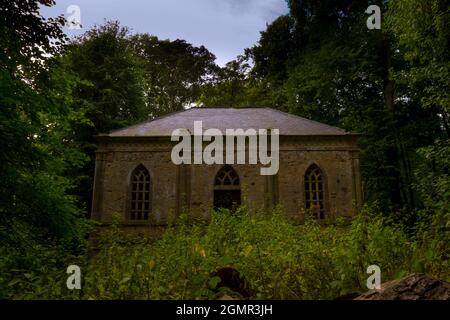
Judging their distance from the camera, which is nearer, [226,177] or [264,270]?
[264,270]

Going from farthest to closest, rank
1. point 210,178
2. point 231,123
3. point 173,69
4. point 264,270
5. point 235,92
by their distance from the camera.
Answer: point 173,69
point 235,92
point 231,123
point 210,178
point 264,270

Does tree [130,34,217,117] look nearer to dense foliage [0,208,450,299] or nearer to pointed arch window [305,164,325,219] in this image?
pointed arch window [305,164,325,219]

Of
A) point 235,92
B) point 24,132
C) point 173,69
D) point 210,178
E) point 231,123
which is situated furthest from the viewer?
point 173,69

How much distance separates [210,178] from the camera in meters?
17.5

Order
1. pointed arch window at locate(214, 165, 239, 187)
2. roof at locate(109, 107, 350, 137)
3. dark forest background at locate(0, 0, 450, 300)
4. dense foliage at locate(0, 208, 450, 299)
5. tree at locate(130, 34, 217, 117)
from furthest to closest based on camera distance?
tree at locate(130, 34, 217, 117)
roof at locate(109, 107, 350, 137)
pointed arch window at locate(214, 165, 239, 187)
dark forest background at locate(0, 0, 450, 300)
dense foliage at locate(0, 208, 450, 299)

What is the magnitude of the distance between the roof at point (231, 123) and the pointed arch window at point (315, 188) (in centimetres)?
181

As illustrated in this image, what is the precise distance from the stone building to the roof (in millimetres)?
124

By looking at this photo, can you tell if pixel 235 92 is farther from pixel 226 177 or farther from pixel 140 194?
pixel 140 194

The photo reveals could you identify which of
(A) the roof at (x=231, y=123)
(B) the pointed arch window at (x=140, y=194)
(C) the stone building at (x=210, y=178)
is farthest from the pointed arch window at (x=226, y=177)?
(B) the pointed arch window at (x=140, y=194)

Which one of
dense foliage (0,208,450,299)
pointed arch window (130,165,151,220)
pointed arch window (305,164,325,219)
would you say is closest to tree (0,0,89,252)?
dense foliage (0,208,450,299)

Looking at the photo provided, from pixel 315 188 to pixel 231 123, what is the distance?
5.25 metres

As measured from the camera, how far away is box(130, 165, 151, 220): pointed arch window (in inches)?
679

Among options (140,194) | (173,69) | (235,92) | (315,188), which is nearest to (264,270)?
(315,188)
